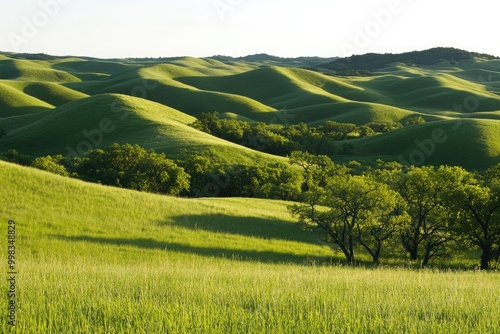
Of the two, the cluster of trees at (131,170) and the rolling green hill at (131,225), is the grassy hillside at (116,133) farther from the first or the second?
the rolling green hill at (131,225)

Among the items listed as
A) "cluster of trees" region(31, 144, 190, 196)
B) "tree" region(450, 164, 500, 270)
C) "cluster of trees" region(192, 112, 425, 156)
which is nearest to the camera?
"tree" region(450, 164, 500, 270)

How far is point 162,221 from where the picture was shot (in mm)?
41375

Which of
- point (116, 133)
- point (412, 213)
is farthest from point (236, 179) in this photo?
point (116, 133)

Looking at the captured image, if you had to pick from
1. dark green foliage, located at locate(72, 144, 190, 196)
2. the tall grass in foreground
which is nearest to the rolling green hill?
the tall grass in foreground

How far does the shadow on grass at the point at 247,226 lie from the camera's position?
42.8 m

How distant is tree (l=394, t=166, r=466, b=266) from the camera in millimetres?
42188

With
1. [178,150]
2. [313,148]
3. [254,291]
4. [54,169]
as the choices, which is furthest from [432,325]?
[313,148]

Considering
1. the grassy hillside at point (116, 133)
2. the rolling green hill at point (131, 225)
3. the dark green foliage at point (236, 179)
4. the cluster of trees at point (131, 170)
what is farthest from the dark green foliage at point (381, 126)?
the rolling green hill at point (131, 225)

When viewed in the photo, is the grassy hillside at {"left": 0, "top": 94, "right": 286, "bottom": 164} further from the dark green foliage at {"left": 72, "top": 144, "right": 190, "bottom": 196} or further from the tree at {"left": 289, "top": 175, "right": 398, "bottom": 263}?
the tree at {"left": 289, "top": 175, "right": 398, "bottom": 263}

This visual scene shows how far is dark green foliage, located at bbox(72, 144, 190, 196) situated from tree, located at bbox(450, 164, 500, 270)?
45.7 metres

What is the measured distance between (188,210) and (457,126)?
114461 millimetres

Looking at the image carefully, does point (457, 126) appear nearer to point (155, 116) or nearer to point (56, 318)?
point (155, 116)

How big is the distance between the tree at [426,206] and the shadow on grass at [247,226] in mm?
9266

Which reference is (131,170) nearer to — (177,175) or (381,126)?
(177,175)
